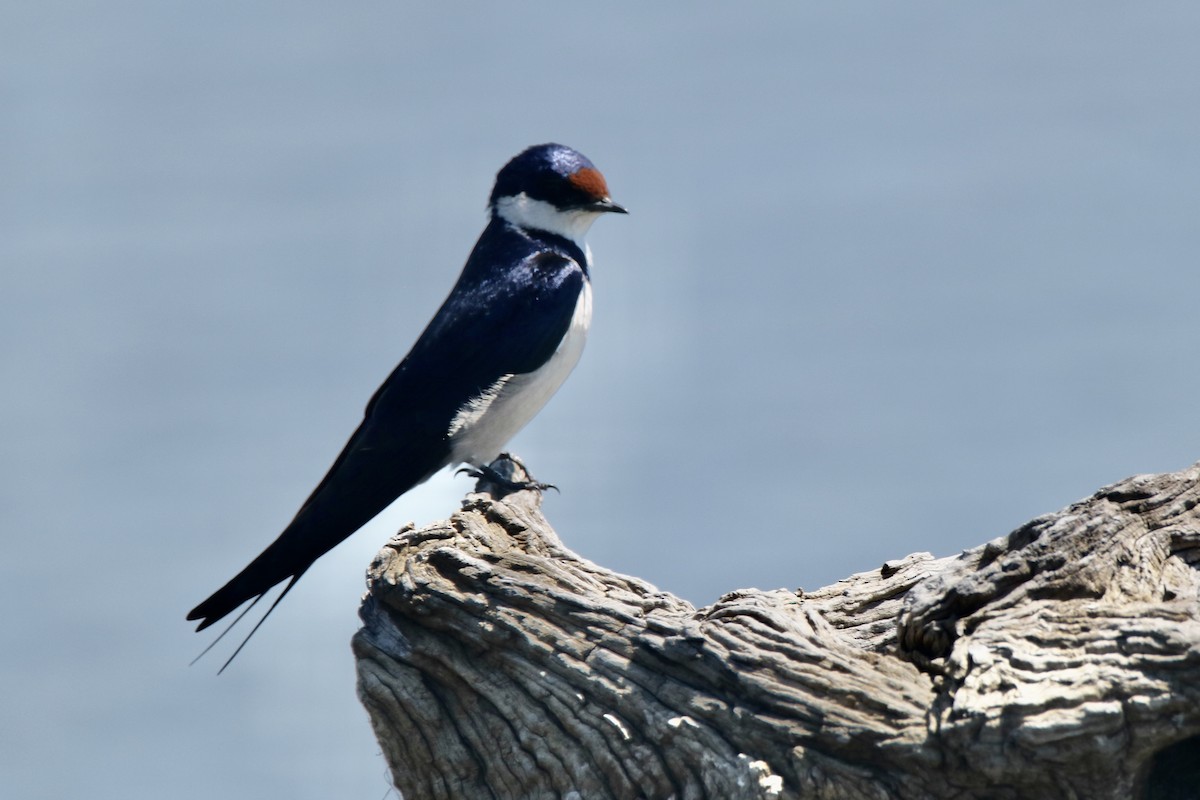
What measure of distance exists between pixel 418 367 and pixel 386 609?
168 cm

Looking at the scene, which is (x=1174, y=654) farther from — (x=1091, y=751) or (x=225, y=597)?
(x=225, y=597)

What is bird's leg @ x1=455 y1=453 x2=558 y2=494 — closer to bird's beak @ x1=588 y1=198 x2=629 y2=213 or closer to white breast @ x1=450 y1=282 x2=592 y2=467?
white breast @ x1=450 y1=282 x2=592 y2=467

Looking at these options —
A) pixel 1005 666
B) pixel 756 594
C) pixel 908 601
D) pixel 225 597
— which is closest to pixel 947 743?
pixel 1005 666

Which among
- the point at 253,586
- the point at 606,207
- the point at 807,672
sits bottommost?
the point at 807,672

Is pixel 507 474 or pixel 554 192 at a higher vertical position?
pixel 554 192

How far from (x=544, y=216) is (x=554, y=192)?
0.16m

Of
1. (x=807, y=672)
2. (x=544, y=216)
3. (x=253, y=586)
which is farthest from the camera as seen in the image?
(x=544, y=216)

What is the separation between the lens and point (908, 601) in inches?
203

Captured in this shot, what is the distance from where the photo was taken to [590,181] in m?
7.93

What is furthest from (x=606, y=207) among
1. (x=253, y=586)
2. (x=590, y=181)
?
(x=253, y=586)

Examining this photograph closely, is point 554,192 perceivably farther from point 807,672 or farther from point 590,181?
point 807,672

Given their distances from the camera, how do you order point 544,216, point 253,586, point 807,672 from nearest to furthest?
point 807,672, point 253,586, point 544,216

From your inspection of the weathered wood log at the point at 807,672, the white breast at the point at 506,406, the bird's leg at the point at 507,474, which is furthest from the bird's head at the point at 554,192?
the weathered wood log at the point at 807,672

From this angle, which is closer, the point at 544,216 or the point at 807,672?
the point at 807,672
